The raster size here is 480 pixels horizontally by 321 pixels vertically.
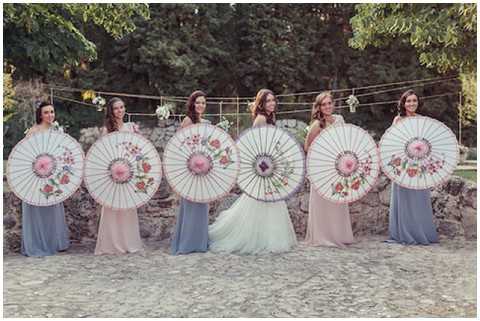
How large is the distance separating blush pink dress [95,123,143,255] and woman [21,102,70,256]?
1.48 ft

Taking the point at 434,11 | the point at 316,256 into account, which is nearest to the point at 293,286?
the point at 316,256

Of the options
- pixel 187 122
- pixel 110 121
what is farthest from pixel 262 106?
pixel 110 121

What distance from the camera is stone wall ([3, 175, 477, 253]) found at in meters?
5.68

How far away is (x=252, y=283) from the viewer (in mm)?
4102

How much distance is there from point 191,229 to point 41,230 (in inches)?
54.6

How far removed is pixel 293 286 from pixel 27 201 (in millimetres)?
2476

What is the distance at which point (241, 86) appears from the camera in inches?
768

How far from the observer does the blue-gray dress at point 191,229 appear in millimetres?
5016

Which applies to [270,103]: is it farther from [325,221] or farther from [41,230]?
[41,230]

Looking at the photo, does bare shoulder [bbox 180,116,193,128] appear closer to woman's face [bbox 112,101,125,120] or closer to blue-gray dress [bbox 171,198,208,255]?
woman's face [bbox 112,101,125,120]

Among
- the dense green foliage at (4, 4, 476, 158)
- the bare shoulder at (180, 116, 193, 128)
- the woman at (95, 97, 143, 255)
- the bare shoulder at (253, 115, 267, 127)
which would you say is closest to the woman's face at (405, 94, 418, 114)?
the bare shoulder at (253, 115, 267, 127)

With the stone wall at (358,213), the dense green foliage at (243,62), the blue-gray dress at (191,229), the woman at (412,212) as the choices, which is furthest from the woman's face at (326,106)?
the dense green foliage at (243,62)

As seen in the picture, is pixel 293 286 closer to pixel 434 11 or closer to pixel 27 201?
pixel 27 201

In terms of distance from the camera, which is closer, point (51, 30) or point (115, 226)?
point (115, 226)
